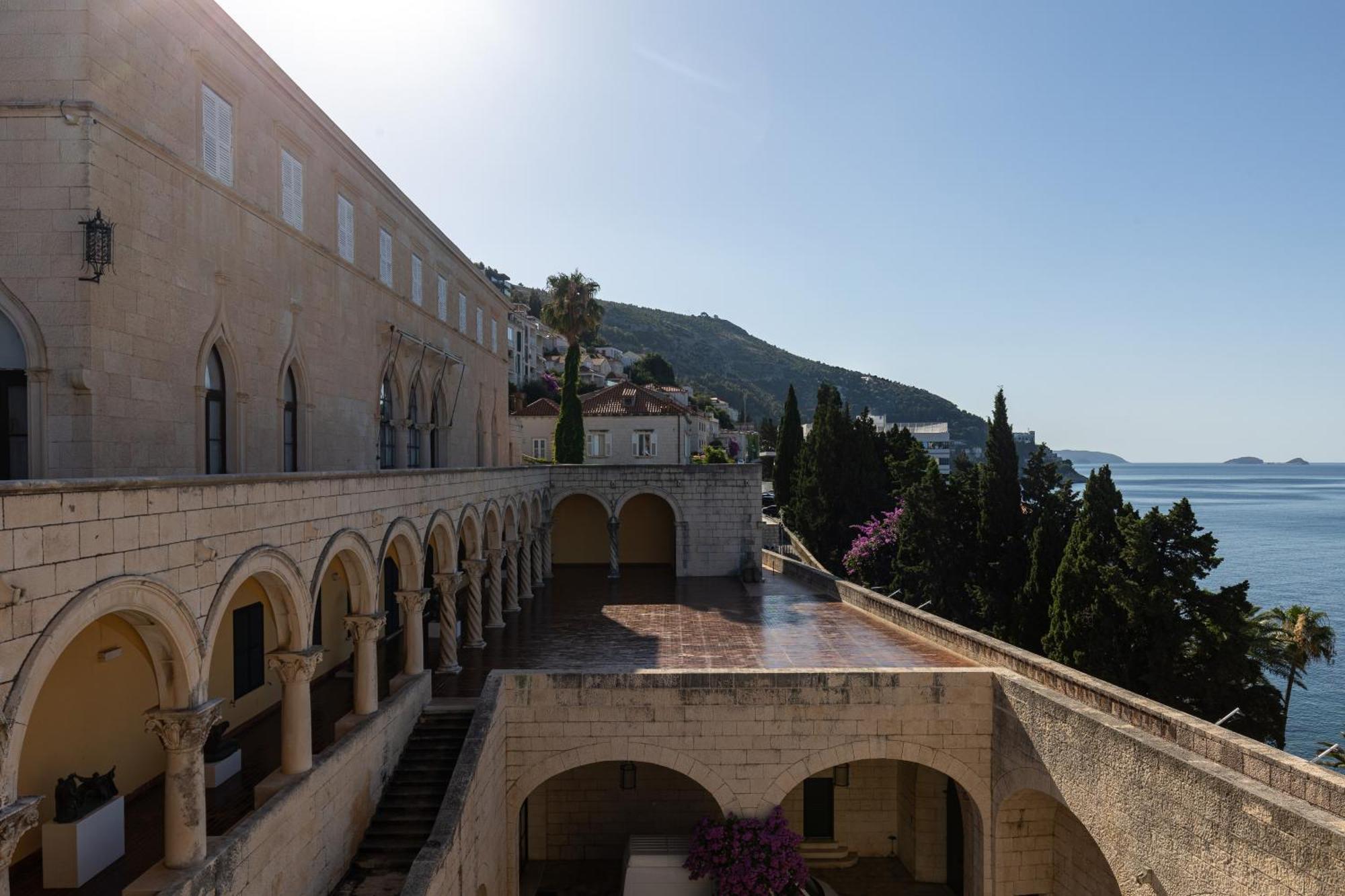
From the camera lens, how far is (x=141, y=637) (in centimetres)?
764

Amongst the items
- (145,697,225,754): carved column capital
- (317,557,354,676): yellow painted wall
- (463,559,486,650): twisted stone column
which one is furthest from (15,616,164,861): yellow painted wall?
(463,559,486,650): twisted stone column

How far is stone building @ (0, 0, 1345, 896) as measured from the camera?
8.20 meters

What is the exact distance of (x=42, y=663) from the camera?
6.03m

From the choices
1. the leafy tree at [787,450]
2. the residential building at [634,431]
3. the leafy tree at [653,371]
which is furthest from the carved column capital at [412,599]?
the leafy tree at [653,371]

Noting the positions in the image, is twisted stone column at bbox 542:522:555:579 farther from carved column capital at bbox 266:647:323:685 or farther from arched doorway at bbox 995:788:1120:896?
carved column capital at bbox 266:647:323:685

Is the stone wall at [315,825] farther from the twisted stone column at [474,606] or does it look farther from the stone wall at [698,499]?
the stone wall at [698,499]

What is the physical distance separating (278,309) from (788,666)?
11.0 metres

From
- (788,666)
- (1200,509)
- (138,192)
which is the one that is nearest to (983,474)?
(788,666)

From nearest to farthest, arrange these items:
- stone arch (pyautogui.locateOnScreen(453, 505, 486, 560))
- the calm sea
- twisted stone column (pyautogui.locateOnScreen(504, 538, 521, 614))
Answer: stone arch (pyautogui.locateOnScreen(453, 505, 486, 560)) → twisted stone column (pyautogui.locateOnScreen(504, 538, 521, 614)) → the calm sea

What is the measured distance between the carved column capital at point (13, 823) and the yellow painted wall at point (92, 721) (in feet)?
9.83

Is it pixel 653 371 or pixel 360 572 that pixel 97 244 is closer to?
pixel 360 572

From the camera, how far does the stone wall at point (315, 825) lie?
319 inches

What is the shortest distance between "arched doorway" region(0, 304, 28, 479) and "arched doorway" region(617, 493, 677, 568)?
24.2 m

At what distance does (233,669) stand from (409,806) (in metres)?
3.68
